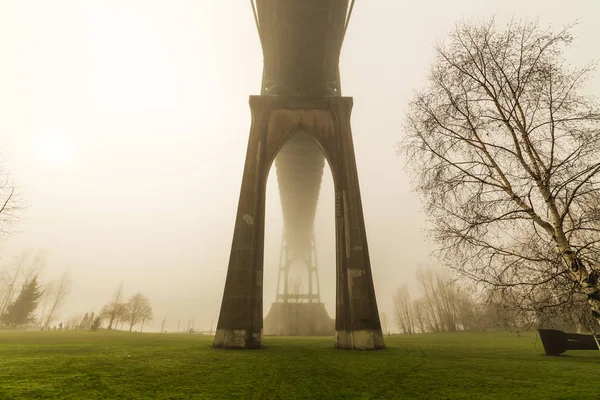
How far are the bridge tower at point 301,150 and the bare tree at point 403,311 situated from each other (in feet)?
163

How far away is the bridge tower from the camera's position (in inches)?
434

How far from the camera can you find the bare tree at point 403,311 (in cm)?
5718

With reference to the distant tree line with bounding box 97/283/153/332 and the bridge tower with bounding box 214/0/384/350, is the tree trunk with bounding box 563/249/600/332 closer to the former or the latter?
the bridge tower with bounding box 214/0/384/350

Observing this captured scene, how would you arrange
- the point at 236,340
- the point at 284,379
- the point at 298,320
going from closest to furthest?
the point at 284,379 → the point at 236,340 → the point at 298,320

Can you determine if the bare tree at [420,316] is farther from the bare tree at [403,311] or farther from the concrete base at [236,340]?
the concrete base at [236,340]

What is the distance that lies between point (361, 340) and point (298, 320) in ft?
84.9

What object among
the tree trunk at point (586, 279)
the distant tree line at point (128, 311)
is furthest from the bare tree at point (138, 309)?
the tree trunk at point (586, 279)

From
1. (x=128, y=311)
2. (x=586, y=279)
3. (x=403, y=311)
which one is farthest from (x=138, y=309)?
(x=586, y=279)

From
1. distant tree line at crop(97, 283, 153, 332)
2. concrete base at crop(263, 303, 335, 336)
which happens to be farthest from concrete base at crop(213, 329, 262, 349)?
distant tree line at crop(97, 283, 153, 332)

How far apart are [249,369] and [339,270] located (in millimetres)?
6627

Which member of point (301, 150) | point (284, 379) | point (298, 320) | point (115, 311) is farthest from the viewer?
point (115, 311)

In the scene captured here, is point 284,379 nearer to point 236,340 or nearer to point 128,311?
point 236,340

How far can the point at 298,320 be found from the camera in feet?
112

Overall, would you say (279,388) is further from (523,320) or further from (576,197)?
(576,197)
